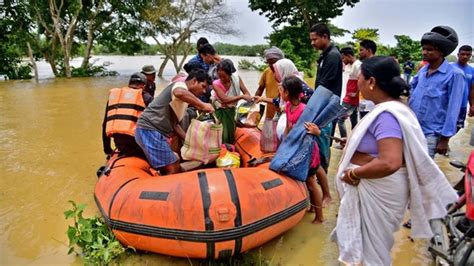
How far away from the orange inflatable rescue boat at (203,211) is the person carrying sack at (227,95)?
1274 millimetres

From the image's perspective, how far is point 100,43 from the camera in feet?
70.4

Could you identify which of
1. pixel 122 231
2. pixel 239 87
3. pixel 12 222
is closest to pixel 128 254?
pixel 122 231

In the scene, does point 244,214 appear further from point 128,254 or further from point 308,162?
point 128,254

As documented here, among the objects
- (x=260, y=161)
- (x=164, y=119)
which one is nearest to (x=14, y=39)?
(x=164, y=119)

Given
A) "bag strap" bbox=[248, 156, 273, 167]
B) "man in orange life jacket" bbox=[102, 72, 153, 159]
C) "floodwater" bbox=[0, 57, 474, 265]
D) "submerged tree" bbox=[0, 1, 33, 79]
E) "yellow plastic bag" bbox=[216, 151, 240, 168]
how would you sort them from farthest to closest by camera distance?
"submerged tree" bbox=[0, 1, 33, 79], "man in orange life jacket" bbox=[102, 72, 153, 159], "yellow plastic bag" bbox=[216, 151, 240, 168], "bag strap" bbox=[248, 156, 273, 167], "floodwater" bbox=[0, 57, 474, 265]

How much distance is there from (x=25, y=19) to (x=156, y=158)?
1905cm

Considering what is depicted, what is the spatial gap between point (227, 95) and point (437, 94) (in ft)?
6.89

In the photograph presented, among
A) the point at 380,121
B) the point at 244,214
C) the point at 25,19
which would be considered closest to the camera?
the point at 380,121

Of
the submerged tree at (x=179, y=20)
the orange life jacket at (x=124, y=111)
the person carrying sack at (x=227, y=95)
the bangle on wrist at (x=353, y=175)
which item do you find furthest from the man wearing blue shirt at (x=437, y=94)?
the submerged tree at (x=179, y=20)

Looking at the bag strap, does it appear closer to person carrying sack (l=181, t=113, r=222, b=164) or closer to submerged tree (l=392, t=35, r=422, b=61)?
person carrying sack (l=181, t=113, r=222, b=164)

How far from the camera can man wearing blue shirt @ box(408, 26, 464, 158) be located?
2.58 metres

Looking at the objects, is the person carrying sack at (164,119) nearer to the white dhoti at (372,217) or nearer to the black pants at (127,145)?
the black pants at (127,145)

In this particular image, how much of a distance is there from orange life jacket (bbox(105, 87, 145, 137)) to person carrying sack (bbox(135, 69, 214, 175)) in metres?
0.45

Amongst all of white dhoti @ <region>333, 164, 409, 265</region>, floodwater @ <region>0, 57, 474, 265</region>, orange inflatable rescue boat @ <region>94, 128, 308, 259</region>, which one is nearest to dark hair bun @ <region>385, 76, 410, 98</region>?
white dhoti @ <region>333, 164, 409, 265</region>
